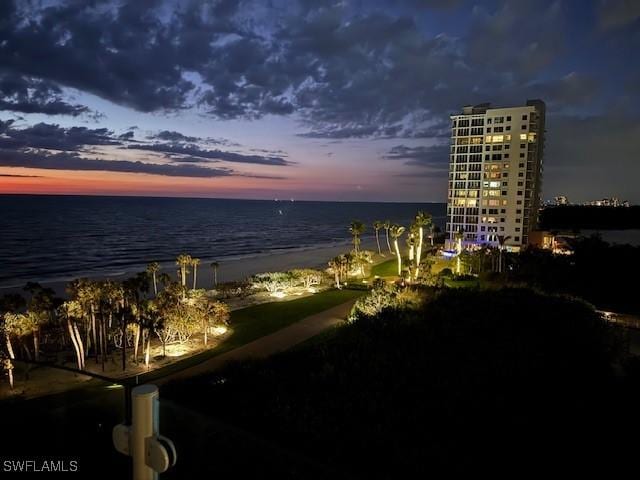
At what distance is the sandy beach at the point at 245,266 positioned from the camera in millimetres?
40438

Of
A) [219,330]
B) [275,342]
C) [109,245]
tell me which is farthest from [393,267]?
[109,245]

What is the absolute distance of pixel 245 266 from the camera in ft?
172

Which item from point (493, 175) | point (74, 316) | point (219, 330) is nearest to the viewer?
point (74, 316)

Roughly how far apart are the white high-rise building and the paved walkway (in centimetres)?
4508

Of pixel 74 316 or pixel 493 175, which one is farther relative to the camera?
pixel 493 175

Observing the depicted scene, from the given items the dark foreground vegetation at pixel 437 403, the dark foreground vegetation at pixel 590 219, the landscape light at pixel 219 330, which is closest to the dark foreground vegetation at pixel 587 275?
the landscape light at pixel 219 330

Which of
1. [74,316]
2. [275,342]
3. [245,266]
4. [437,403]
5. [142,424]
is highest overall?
[142,424]

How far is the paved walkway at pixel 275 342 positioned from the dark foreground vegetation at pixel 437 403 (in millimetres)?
8938

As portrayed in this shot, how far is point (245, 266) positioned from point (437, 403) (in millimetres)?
46616

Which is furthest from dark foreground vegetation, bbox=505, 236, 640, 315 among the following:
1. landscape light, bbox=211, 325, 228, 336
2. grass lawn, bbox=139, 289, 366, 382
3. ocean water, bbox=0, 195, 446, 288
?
ocean water, bbox=0, 195, 446, 288

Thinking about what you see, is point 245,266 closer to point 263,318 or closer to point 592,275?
point 263,318

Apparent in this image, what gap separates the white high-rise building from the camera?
66562mm

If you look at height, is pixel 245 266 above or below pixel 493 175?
below

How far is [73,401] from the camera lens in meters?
3.65
